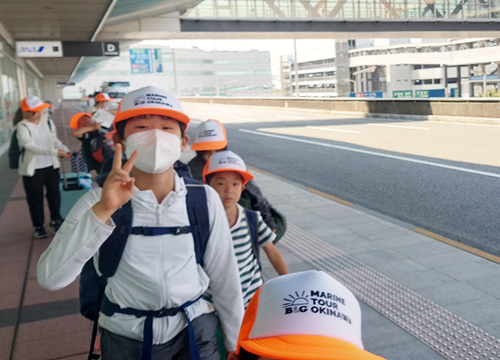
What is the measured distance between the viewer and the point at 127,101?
225 cm

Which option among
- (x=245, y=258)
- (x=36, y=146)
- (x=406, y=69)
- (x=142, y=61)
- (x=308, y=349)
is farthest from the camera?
(x=406, y=69)

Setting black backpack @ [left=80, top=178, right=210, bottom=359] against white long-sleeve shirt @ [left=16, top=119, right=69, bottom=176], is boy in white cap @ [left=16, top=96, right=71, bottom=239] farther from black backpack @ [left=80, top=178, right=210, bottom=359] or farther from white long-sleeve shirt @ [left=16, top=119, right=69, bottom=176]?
black backpack @ [left=80, top=178, right=210, bottom=359]

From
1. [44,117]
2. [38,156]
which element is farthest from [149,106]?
[44,117]

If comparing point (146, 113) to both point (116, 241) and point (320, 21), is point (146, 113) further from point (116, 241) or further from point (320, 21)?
point (320, 21)

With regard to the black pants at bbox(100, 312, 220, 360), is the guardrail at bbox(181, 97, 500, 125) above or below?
above

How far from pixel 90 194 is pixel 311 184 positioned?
944cm

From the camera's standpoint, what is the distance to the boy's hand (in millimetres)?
1885

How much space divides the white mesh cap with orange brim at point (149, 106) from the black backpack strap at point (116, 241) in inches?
14.2

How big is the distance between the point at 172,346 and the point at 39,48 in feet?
80.3

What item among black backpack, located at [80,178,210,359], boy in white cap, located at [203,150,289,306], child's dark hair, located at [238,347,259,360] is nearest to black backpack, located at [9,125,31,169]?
boy in white cap, located at [203,150,289,306]

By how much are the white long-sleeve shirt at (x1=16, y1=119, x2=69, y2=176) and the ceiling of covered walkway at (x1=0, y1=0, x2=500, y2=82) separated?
46.5ft

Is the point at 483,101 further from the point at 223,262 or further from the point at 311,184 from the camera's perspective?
the point at 223,262

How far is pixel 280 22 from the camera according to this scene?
1102 inches

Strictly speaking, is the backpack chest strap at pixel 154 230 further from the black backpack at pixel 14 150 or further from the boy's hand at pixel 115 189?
the black backpack at pixel 14 150
